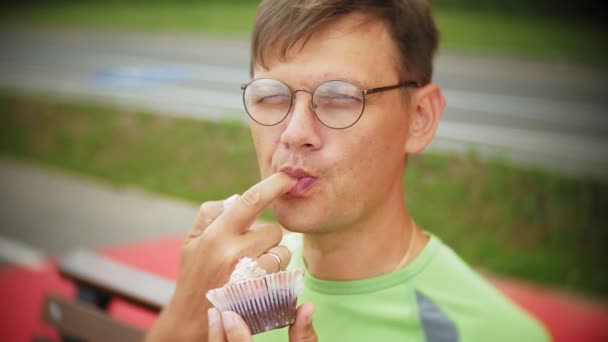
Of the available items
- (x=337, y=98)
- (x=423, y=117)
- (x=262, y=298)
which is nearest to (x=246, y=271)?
(x=262, y=298)

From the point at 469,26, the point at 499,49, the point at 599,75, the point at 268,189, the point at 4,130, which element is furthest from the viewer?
the point at 469,26

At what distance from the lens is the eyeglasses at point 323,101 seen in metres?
2.28

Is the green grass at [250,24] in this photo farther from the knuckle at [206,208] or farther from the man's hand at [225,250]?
the man's hand at [225,250]

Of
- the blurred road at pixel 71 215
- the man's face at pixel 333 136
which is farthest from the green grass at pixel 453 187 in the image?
the man's face at pixel 333 136

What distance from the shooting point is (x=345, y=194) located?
2.35 meters

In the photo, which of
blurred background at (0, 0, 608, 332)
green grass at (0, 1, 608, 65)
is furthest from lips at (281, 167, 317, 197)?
green grass at (0, 1, 608, 65)

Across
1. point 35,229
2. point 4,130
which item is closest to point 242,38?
point 4,130

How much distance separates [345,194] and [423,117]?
17.8 inches

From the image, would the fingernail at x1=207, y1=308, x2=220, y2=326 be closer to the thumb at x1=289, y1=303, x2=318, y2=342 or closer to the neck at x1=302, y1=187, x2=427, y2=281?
the thumb at x1=289, y1=303, x2=318, y2=342

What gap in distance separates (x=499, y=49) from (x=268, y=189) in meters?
16.7

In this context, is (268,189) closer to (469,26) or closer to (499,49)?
(499,49)

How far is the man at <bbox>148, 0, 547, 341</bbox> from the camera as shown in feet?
7.51

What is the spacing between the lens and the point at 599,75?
15.9 meters

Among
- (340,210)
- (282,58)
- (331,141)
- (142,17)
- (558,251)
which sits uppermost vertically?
(282,58)
